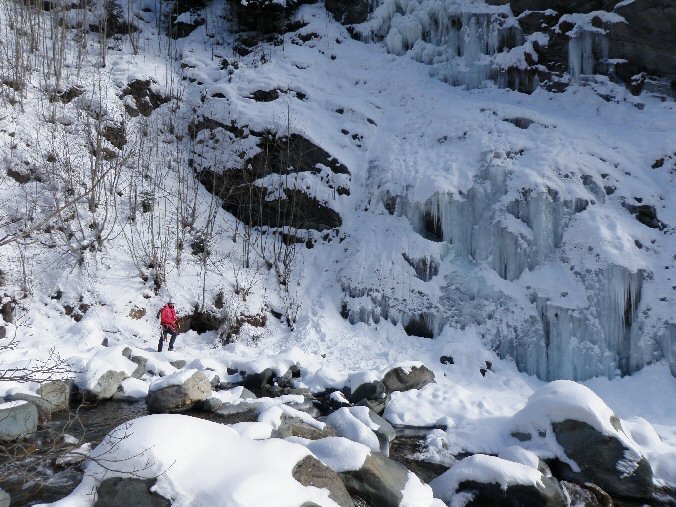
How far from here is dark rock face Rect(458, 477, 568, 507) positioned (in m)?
6.16

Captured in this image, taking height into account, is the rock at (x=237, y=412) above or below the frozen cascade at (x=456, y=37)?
below

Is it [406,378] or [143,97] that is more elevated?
[143,97]

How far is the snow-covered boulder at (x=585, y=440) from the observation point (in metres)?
7.03

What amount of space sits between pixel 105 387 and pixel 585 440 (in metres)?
7.89

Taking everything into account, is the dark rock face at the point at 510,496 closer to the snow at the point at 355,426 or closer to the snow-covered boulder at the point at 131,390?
the snow at the point at 355,426

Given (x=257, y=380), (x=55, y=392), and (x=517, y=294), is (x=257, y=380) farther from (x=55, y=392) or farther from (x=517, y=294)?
(x=517, y=294)

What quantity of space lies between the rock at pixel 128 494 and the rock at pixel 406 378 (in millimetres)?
6094

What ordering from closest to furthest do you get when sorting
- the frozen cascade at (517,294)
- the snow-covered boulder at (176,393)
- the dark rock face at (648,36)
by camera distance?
the snow-covered boulder at (176,393) → the frozen cascade at (517,294) → the dark rock face at (648,36)

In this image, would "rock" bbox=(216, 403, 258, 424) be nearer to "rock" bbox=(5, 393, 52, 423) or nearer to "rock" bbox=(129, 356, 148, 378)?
"rock" bbox=(129, 356, 148, 378)

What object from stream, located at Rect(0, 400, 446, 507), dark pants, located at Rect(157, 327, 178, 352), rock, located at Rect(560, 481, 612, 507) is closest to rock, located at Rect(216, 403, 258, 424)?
stream, located at Rect(0, 400, 446, 507)

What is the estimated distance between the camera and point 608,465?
23.2ft

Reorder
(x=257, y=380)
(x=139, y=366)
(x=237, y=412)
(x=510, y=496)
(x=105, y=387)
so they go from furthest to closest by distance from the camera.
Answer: (x=257, y=380) → (x=139, y=366) → (x=105, y=387) → (x=237, y=412) → (x=510, y=496)

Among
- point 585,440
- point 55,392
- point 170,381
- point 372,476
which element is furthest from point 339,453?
point 55,392

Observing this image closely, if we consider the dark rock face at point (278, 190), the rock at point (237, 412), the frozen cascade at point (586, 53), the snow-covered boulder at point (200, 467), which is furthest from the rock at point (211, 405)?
the frozen cascade at point (586, 53)
